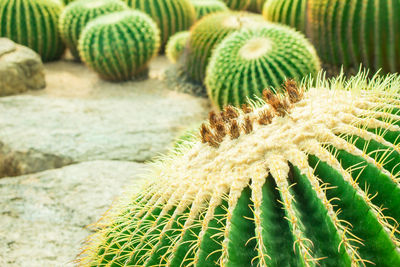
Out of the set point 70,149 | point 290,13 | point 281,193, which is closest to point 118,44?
point 290,13

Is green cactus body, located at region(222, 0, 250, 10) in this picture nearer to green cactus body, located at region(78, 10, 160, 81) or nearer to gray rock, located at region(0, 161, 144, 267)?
green cactus body, located at region(78, 10, 160, 81)

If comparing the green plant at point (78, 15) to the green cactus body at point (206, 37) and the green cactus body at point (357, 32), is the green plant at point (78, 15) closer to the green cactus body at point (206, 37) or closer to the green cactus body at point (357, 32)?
the green cactus body at point (206, 37)

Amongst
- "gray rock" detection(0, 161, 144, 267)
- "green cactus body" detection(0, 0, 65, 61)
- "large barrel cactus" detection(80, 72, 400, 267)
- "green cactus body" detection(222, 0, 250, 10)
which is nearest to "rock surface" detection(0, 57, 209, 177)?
"gray rock" detection(0, 161, 144, 267)

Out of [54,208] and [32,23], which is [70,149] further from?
[32,23]

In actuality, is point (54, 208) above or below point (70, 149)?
above

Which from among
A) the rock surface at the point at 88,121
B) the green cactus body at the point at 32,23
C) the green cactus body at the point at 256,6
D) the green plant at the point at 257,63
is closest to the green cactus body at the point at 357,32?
the green plant at the point at 257,63

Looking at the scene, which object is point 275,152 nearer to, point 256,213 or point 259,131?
point 259,131

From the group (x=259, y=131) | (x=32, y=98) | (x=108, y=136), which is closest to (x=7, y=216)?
(x=108, y=136)
